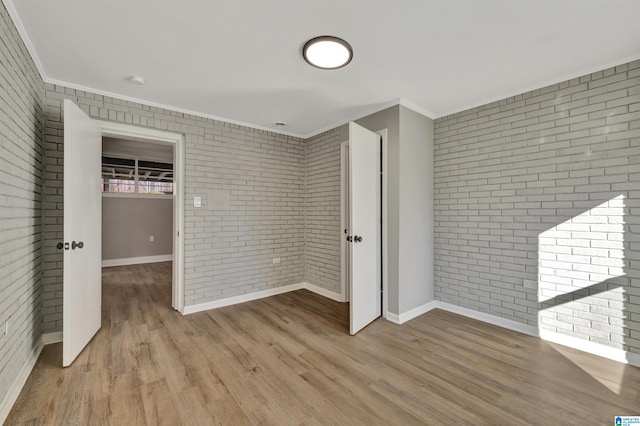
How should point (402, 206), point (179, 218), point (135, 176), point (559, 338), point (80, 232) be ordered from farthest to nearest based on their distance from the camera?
point (135, 176) < point (179, 218) < point (402, 206) < point (559, 338) < point (80, 232)

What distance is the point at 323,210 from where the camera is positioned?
4.34 meters

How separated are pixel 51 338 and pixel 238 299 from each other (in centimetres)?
192

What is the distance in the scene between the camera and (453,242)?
3504 mm

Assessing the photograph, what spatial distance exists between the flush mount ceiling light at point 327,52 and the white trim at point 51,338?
356 cm

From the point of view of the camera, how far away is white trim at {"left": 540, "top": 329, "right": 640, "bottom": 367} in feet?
7.57

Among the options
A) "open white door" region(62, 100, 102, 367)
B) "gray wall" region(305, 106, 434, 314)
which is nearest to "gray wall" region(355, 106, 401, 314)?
"gray wall" region(305, 106, 434, 314)

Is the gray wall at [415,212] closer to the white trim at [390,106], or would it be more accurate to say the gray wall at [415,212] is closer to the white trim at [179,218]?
the white trim at [390,106]

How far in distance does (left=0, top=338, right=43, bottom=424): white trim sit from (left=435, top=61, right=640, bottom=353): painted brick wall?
4072 millimetres

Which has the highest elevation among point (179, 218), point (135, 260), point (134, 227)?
point (179, 218)

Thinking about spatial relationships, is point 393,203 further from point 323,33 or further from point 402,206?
point 323,33

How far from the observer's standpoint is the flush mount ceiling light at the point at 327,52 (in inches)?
80.6

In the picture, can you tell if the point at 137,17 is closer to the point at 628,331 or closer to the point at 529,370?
the point at 529,370

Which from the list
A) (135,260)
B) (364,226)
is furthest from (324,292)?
(135,260)

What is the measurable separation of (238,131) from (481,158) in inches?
127
